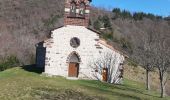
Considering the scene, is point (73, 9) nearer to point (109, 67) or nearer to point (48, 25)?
point (109, 67)

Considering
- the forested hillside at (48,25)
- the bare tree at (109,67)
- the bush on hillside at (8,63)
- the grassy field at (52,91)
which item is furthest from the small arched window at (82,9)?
the forested hillside at (48,25)

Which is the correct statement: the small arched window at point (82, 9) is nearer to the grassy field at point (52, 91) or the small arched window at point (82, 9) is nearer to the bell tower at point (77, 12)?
the bell tower at point (77, 12)

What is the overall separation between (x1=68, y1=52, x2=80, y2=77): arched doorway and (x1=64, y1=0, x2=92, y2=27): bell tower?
3599mm

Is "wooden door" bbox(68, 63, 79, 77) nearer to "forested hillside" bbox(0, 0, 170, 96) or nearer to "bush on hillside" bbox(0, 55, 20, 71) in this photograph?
"bush on hillside" bbox(0, 55, 20, 71)

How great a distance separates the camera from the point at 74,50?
172 feet

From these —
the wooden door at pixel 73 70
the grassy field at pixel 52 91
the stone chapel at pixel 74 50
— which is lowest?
the grassy field at pixel 52 91

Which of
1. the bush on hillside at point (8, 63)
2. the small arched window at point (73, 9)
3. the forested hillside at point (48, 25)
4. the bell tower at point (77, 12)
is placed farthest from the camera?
the forested hillside at point (48, 25)

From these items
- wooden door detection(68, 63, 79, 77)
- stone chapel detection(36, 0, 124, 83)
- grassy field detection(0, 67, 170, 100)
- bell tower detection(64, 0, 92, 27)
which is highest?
bell tower detection(64, 0, 92, 27)

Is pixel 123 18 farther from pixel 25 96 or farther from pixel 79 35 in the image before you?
pixel 25 96

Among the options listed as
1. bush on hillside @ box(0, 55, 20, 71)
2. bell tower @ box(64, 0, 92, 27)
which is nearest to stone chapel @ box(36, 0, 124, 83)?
bell tower @ box(64, 0, 92, 27)

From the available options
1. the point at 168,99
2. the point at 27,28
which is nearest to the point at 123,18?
the point at 27,28

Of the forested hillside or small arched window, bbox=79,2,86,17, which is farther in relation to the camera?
the forested hillside

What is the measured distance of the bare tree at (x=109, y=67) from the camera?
173 ft

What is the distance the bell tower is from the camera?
53.2m
